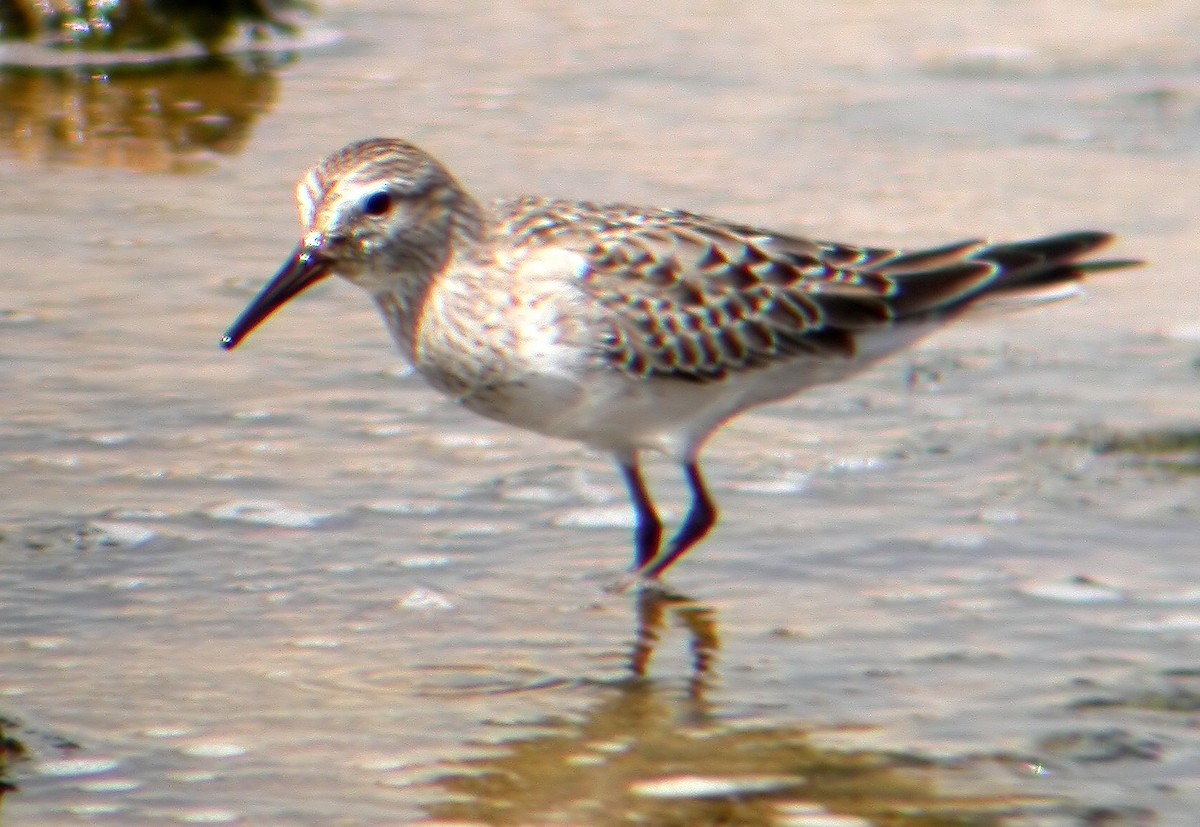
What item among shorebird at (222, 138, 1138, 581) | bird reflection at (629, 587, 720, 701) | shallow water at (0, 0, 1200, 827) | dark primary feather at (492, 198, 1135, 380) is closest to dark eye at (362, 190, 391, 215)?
shorebird at (222, 138, 1138, 581)

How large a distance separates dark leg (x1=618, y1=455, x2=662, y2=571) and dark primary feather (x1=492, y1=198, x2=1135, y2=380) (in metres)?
0.44

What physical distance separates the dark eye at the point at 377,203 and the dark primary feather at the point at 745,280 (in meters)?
0.38

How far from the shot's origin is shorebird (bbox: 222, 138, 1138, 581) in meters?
5.95

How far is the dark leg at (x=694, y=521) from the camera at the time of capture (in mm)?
6277

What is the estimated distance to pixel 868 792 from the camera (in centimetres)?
489

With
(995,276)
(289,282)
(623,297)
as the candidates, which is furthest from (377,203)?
(995,276)

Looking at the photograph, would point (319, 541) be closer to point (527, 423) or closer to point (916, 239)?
point (527, 423)

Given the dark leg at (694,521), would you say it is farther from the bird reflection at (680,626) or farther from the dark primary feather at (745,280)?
the dark primary feather at (745,280)

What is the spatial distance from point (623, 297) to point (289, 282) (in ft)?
3.03

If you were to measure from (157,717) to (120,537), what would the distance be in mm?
1255

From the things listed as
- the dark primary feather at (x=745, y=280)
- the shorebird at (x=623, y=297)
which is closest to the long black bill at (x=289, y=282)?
the shorebird at (x=623, y=297)

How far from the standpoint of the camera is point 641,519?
254 inches

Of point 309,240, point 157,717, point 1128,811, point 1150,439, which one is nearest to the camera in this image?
point 1128,811

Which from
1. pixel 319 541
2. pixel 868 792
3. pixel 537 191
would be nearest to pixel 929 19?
pixel 537 191
